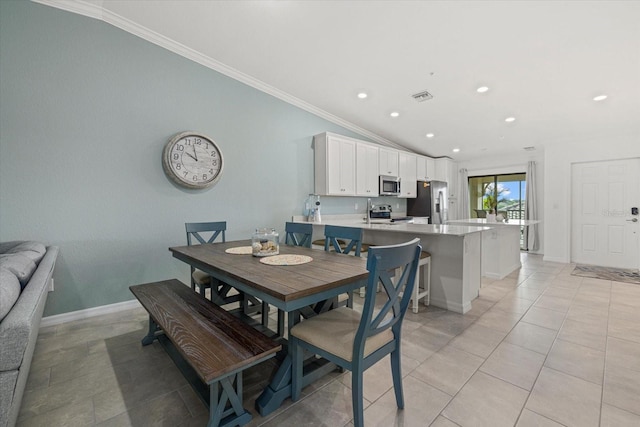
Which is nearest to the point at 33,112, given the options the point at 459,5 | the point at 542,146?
the point at 459,5

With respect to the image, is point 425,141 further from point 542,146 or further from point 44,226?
point 44,226

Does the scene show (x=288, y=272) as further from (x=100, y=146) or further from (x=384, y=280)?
(x=100, y=146)

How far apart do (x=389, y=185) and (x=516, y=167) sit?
3354 millimetres

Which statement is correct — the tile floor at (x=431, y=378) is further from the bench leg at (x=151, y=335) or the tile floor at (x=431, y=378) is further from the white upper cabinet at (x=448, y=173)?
the white upper cabinet at (x=448, y=173)

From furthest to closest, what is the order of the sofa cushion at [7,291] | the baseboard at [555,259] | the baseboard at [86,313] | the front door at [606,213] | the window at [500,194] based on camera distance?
the window at [500,194]
the baseboard at [555,259]
the front door at [606,213]
the baseboard at [86,313]
the sofa cushion at [7,291]

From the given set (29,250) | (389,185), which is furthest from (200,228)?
(389,185)

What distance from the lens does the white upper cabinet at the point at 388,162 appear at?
5422mm

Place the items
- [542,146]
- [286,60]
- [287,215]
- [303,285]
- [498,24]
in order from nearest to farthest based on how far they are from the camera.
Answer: [303,285], [498,24], [286,60], [287,215], [542,146]

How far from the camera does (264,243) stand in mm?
2172

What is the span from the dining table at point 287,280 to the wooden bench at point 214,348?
20 centimetres

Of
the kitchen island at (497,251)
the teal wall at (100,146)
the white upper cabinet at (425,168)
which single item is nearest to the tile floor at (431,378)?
the teal wall at (100,146)

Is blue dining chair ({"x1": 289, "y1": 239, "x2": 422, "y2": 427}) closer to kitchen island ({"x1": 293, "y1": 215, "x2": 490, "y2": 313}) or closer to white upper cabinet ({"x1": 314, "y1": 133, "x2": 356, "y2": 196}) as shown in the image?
kitchen island ({"x1": 293, "y1": 215, "x2": 490, "y2": 313})

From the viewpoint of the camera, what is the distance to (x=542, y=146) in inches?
222

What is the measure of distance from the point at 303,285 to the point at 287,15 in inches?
106
